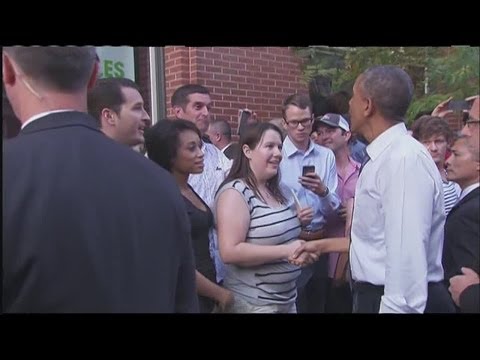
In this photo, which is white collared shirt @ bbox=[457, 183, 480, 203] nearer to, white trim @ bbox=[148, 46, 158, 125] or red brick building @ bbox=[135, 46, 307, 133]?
red brick building @ bbox=[135, 46, 307, 133]

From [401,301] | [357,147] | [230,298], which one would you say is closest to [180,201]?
[230,298]

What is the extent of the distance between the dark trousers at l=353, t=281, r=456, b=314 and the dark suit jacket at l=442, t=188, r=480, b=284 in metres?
0.08

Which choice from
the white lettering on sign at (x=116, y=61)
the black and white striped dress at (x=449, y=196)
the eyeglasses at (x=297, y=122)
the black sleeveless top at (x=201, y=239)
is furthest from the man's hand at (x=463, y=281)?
the white lettering on sign at (x=116, y=61)

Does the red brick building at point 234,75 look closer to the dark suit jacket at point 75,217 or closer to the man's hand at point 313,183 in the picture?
the man's hand at point 313,183

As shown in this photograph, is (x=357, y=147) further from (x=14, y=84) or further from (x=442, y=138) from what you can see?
(x=14, y=84)

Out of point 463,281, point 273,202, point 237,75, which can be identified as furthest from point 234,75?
point 463,281

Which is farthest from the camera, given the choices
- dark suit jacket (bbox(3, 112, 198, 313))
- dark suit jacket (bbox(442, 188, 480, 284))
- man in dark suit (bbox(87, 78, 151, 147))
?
dark suit jacket (bbox(442, 188, 480, 284))

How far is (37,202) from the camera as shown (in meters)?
3.11

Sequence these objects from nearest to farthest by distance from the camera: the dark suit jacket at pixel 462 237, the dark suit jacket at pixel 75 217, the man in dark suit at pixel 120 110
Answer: the dark suit jacket at pixel 75 217
the man in dark suit at pixel 120 110
the dark suit jacket at pixel 462 237

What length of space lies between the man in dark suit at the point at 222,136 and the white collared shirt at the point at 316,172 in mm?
280

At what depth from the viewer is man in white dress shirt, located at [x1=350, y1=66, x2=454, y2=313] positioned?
329cm

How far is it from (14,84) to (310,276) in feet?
5.84

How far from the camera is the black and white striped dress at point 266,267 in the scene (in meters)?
3.40

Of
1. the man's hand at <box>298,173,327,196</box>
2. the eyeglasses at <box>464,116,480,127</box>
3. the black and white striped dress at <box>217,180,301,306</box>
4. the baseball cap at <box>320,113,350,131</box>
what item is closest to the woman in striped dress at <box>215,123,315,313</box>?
the black and white striped dress at <box>217,180,301,306</box>
